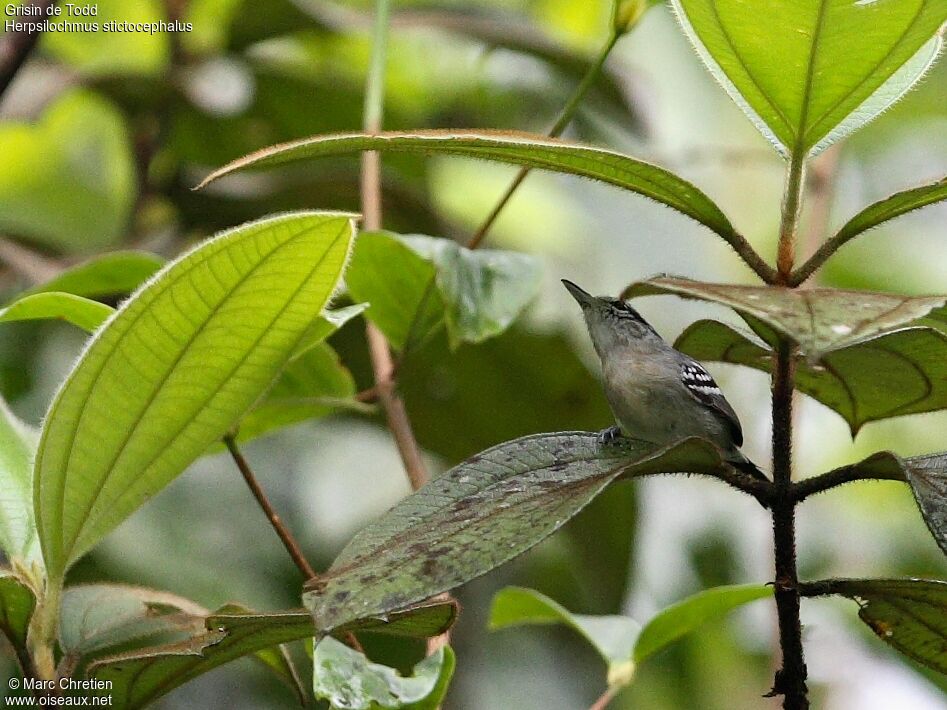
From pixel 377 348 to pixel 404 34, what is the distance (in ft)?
5.51

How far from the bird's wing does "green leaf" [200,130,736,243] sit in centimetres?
64

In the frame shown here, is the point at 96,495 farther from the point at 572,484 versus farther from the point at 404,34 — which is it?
the point at 404,34

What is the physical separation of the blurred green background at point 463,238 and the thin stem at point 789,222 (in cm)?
85

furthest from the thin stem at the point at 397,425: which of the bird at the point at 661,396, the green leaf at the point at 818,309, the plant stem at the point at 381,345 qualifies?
the green leaf at the point at 818,309

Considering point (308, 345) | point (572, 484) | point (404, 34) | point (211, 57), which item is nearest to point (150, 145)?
point (211, 57)

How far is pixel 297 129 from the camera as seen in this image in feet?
8.80

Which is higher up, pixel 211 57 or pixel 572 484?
pixel 211 57

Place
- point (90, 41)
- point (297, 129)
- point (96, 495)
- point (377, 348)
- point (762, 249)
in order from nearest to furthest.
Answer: point (96, 495) → point (377, 348) → point (297, 129) → point (90, 41) → point (762, 249)

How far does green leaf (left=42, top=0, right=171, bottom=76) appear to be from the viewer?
2.95 metres

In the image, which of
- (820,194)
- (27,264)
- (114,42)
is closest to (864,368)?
(27,264)

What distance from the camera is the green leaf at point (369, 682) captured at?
3.18 ft

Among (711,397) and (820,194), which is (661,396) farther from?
(820,194)

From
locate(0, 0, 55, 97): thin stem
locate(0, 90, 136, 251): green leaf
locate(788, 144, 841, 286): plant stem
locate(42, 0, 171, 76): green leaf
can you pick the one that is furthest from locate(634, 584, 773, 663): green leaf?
locate(42, 0, 171, 76): green leaf

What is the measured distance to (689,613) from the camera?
1.48 metres
